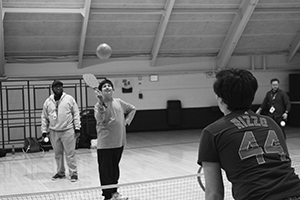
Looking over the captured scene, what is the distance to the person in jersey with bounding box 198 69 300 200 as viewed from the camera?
2.07 metres

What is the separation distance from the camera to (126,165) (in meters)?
10.4

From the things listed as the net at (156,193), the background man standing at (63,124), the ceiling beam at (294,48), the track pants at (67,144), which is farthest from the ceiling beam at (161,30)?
the net at (156,193)

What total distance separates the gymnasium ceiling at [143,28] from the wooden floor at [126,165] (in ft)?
11.6

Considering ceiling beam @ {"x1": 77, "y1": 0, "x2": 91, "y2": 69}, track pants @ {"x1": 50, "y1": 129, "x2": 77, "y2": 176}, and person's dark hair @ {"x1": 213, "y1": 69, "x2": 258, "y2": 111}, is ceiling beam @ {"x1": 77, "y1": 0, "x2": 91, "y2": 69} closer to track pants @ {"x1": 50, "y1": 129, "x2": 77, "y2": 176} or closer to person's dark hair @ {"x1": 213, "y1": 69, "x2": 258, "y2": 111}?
track pants @ {"x1": 50, "y1": 129, "x2": 77, "y2": 176}

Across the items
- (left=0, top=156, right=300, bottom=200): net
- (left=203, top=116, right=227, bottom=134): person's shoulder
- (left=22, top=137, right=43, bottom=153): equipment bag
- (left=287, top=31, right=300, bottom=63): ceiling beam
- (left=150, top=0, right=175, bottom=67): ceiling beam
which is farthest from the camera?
(left=287, top=31, right=300, bottom=63): ceiling beam

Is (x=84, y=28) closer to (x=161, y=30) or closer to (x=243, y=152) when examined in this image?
(x=161, y=30)

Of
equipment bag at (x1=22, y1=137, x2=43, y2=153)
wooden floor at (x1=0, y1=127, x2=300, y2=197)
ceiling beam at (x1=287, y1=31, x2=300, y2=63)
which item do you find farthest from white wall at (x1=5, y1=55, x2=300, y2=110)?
equipment bag at (x1=22, y1=137, x2=43, y2=153)

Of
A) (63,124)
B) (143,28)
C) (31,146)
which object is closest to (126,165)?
(63,124)

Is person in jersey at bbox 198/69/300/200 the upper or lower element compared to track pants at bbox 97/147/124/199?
upper

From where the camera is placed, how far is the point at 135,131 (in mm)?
17719

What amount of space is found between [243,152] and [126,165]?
845 cm

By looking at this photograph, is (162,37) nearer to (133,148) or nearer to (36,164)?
(133,148)

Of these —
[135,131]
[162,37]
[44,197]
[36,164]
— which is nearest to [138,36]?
[162,37]

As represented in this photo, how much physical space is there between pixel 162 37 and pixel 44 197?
9.64m
